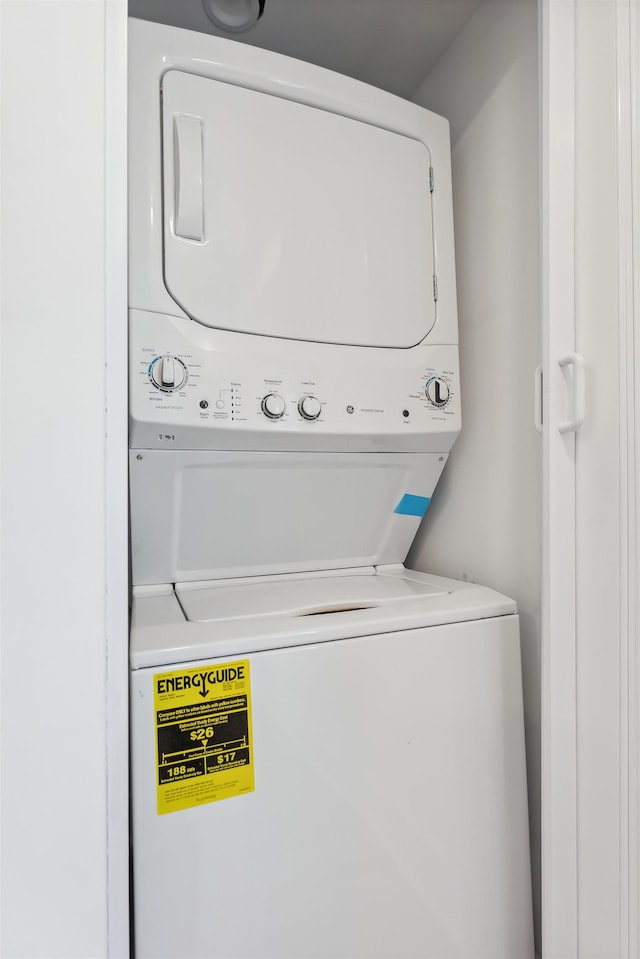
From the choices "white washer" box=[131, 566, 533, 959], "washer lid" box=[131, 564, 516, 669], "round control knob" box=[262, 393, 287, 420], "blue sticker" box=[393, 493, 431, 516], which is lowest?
"white washer" box=[131, 566, 533, 959]

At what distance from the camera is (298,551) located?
4.19ft

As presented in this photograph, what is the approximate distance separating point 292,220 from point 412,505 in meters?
0.68

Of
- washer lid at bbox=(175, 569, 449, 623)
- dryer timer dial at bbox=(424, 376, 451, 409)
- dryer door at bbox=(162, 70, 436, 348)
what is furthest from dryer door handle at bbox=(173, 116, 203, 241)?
washer lid at bbox=(175, 569, 449, 623)

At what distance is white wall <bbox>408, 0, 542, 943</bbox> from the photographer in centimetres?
115

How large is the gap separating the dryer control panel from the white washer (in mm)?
317

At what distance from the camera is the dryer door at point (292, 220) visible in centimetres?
101
